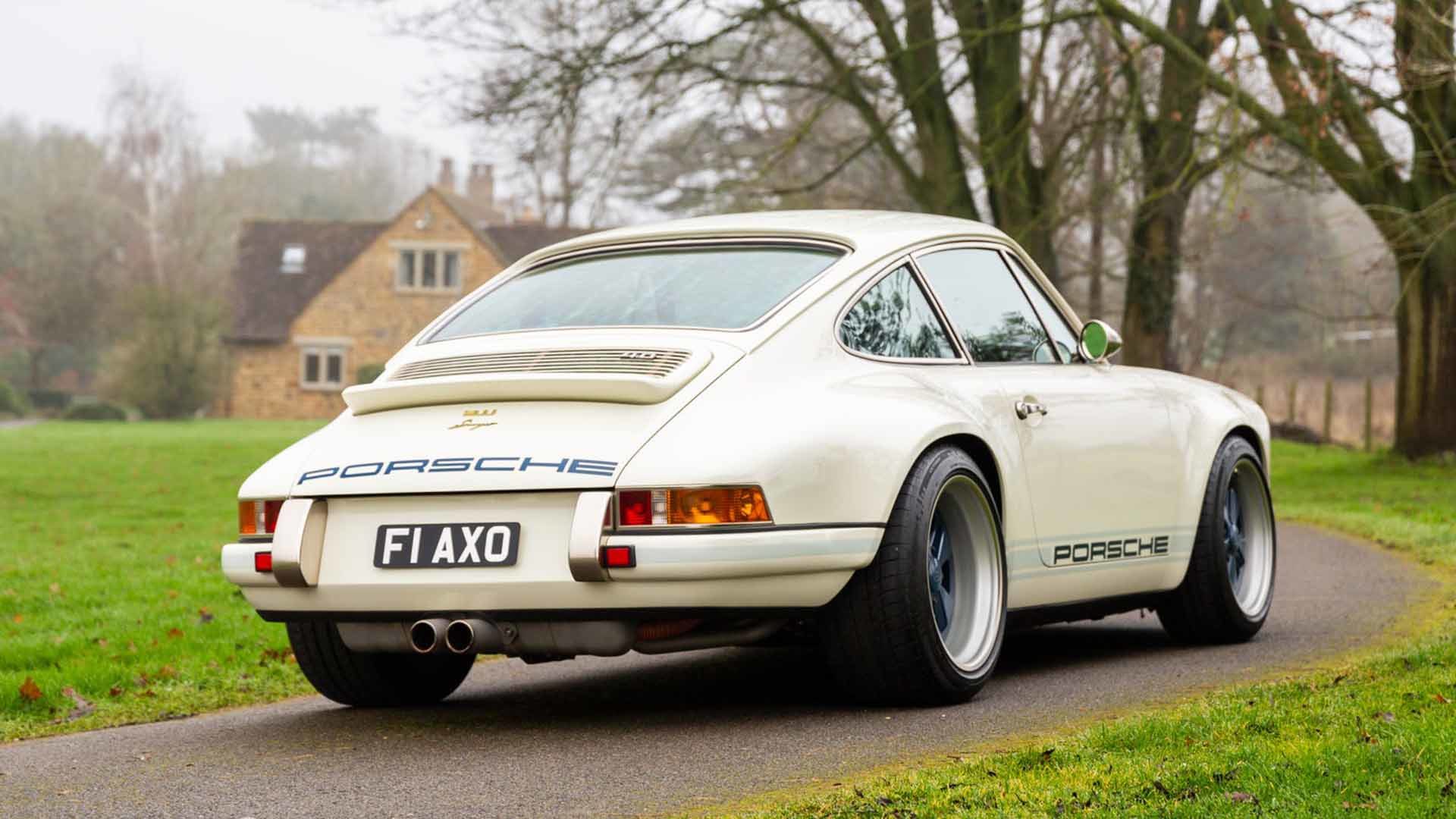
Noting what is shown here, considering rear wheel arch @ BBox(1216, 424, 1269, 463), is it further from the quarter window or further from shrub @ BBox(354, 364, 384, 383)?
the quarter window

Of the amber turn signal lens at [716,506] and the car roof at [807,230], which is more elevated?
the car roof at [807,230]

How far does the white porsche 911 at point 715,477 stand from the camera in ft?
16.0

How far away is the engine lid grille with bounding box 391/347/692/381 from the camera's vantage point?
518 centimetres

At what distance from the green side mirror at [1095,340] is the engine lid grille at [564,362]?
7.29 feet

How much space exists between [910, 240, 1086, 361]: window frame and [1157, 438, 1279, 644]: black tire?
2.57 ft

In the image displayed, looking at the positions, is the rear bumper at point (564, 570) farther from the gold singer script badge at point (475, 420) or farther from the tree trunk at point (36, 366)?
the tree trunk at point (36, 366)

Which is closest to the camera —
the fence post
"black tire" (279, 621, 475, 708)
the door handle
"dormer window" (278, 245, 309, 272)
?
"black tire" (279, 621, 475, 708)

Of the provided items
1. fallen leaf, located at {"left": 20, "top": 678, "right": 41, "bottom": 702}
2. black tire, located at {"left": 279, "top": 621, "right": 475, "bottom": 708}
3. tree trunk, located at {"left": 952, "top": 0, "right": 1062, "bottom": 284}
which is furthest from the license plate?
tree trunk, located at {"left": 952, "top": 0, "right": 1062, "bottom": 284}

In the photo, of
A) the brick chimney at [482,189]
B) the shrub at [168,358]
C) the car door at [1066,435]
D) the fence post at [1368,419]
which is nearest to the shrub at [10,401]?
the shrub at [168,358]

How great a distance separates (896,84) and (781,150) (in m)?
3.50

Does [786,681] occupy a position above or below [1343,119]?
below

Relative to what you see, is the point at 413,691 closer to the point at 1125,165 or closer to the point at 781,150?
the point at 1125,165

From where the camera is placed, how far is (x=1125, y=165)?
1716 cm

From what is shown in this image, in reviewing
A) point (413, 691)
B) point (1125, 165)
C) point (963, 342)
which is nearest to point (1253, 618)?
point (963, 342)
